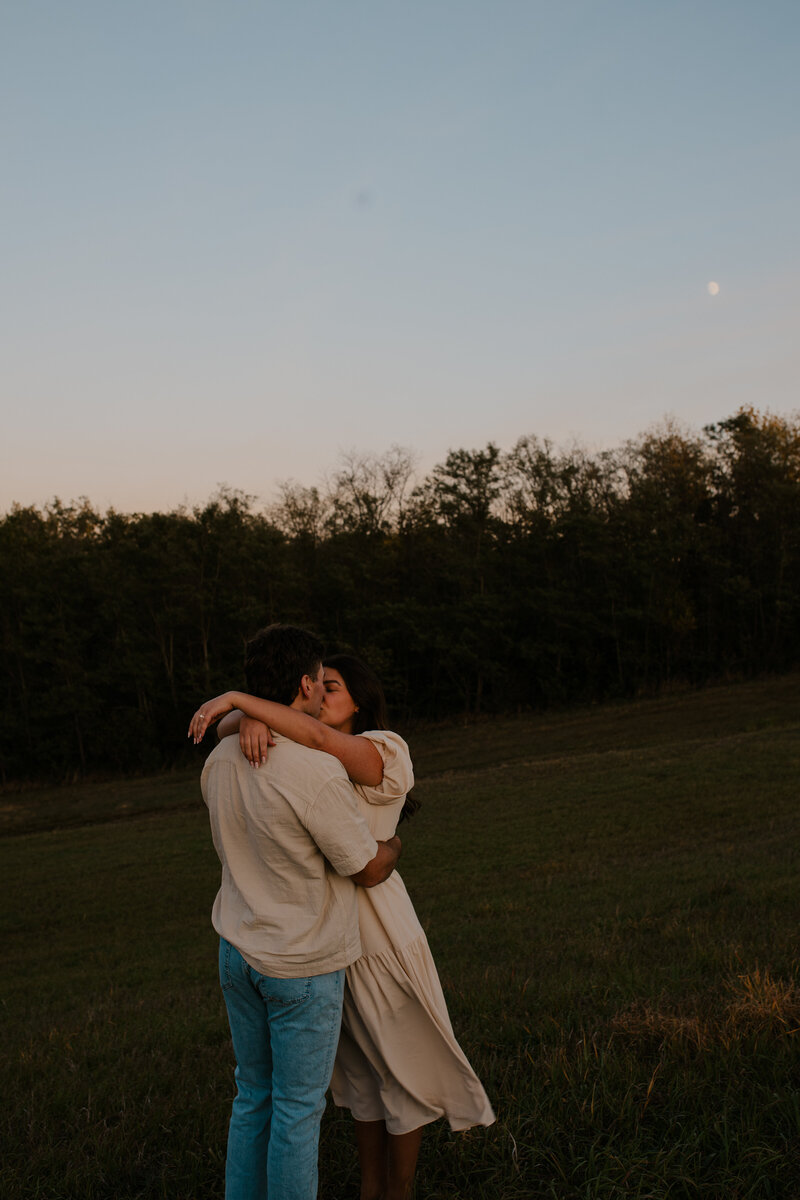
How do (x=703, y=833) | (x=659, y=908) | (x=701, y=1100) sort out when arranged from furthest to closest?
(x=703, y=833), (x=659, y=908), (x=701, y=1100)

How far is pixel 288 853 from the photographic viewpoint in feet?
8.43

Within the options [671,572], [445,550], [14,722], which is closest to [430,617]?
[445,550]

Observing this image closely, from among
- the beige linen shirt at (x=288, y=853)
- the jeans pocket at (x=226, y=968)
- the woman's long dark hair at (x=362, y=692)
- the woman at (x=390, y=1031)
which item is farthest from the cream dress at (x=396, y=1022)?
the jeans pocket at (x=226, y=968)

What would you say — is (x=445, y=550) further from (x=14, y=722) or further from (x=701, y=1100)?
(x=701, y=1100)

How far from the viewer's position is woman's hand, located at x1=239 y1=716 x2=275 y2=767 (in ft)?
8.20

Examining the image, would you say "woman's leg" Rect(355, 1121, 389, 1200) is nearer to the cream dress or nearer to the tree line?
the cream dress

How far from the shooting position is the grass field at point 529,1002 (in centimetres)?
303

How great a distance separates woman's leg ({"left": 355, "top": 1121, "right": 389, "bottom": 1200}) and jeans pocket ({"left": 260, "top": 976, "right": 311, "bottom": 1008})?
2.39 feet

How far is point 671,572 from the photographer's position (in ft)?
141

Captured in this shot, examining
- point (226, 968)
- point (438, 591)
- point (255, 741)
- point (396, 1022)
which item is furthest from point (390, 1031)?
point (438, 591)

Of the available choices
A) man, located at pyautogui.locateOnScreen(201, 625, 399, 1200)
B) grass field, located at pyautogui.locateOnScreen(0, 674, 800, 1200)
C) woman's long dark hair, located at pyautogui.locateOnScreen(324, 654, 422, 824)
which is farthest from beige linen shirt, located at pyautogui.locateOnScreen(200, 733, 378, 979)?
grass field, located at pyautogui.locateOnScreen(0, 674, 800, 1200)

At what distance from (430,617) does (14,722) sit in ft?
68.7

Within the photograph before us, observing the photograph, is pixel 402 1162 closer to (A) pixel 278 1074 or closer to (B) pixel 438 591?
(A) pixel 278 1074

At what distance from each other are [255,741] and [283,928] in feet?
1.95
